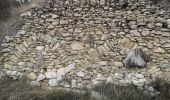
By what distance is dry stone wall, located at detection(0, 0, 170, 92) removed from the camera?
576cm

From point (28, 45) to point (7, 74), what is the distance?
87 cm

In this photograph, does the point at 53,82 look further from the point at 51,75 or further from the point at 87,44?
the point at 87,44

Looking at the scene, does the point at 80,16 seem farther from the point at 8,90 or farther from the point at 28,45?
the point at 8,90

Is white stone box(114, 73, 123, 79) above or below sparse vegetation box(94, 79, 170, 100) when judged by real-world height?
above

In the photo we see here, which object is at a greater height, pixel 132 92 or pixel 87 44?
pixel 87 44

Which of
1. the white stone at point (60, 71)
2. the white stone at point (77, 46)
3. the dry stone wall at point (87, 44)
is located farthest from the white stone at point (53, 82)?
the white stone at point (77, 46)

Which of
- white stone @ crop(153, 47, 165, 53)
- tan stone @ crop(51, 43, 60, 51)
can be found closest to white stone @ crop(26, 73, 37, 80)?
tan stone @ crop(51, 43, 60, 51)

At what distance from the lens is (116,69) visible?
19.2ft

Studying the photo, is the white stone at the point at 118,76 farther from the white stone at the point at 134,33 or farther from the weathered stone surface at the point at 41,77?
the weathered stone surface at the point at 41,77

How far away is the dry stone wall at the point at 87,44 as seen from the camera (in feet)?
18.9

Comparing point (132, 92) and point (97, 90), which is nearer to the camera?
point (132, 92)

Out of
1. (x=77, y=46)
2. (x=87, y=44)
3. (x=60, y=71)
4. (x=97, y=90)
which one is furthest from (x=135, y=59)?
(x=60, y=71)

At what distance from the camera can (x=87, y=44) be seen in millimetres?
6316

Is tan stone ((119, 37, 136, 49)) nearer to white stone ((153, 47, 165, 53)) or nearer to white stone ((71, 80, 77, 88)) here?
white stone ((153, 47, 165, 53))
